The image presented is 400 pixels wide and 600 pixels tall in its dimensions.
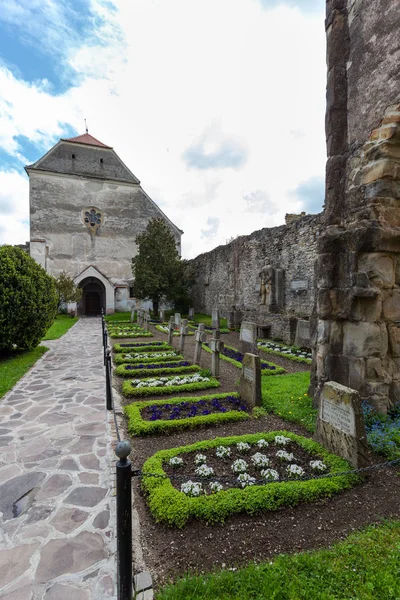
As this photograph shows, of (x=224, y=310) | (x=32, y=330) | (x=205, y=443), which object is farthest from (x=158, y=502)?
(x=224, y=310)

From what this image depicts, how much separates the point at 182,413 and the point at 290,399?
2.15 metres

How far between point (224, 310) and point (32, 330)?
1483 centimetres

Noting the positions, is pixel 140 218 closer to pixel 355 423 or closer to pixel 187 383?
pixel 187 383

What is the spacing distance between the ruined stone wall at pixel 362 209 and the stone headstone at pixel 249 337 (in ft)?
15.5

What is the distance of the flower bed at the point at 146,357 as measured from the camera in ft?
33.0

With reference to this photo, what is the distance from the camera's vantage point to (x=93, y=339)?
1475 cm

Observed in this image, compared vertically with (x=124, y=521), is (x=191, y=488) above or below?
below

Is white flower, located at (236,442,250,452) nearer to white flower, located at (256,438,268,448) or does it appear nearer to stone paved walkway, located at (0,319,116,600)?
white flower, located at (256,438,268,448)

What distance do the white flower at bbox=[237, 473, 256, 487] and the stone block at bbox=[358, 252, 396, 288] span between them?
3.48 meters

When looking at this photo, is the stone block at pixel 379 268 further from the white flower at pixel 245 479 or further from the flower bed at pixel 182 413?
the white flower at pixel 245 479

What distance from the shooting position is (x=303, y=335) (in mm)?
11938

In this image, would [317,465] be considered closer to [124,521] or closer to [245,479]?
[245,479]

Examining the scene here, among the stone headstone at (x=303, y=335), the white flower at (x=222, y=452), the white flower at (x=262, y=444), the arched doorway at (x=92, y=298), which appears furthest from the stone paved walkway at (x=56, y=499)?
the arched doorway at (x=92, y=298)

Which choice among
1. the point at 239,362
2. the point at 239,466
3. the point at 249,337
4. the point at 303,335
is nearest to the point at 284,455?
the point at 239,466
